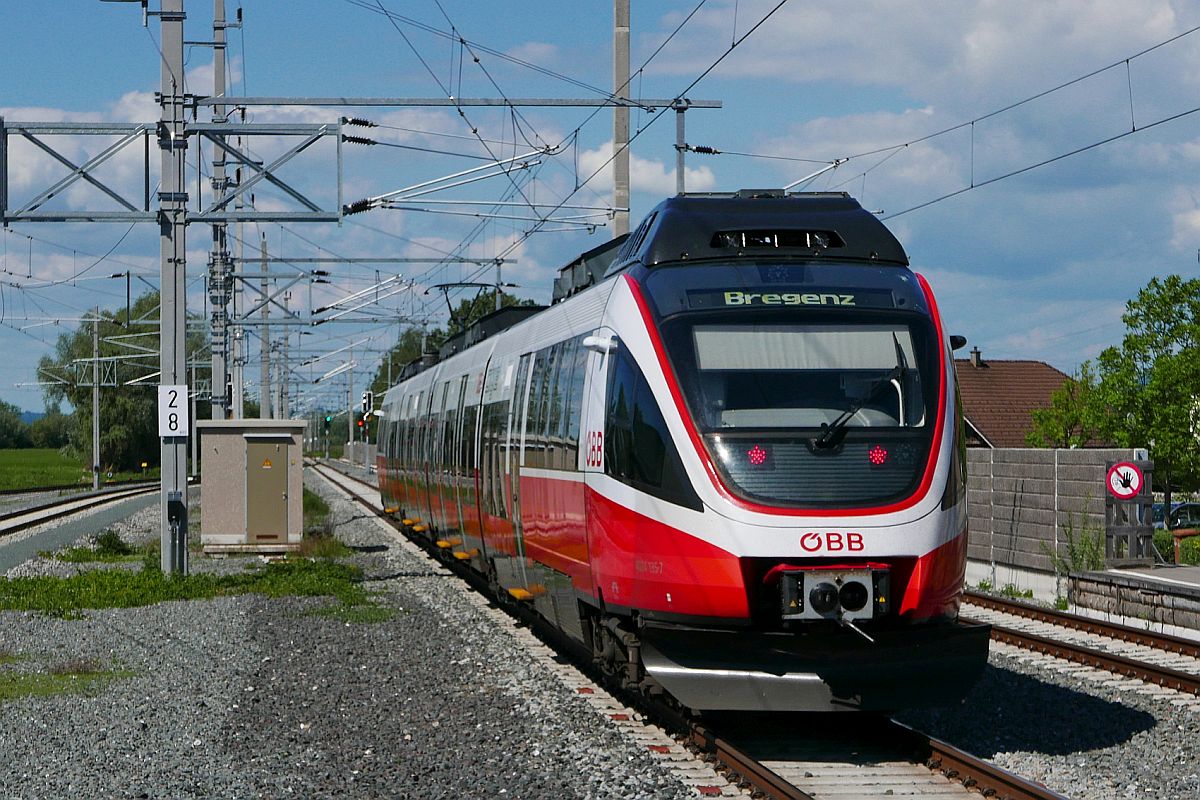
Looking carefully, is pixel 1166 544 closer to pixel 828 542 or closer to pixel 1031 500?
pixel 1031 500

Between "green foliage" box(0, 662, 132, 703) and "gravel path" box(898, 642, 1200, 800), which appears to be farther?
"green foliage" box(0, 662, 132, 703)

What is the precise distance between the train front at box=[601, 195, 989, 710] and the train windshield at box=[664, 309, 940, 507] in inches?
0.4

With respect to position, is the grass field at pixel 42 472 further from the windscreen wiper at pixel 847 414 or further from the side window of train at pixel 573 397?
the windscreen wiper at pixel 847 414

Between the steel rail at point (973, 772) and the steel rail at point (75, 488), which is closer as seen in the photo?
the steel rail at point (973, 772)

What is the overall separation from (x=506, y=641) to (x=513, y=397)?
2.42 m

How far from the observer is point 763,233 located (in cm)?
1085

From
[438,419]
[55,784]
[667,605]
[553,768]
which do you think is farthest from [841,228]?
[438,419]

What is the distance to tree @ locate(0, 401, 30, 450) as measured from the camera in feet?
477

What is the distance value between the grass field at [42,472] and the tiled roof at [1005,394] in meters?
39.1

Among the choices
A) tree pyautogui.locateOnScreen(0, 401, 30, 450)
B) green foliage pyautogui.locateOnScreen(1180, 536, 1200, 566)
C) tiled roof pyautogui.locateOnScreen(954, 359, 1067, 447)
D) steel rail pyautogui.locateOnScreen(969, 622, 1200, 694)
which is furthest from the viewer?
tree pyautogui.locateOnScreen(0, 401, 30, 450)

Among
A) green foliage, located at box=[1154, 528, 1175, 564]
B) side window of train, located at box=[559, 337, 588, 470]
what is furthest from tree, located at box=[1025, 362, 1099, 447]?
side window of train, located at box=[559, 337, 588, 470]

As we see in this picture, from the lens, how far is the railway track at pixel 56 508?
130 feet

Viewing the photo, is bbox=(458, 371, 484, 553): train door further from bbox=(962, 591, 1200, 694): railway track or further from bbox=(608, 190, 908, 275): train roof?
bbox=(608, 190, 908, 275): train roof

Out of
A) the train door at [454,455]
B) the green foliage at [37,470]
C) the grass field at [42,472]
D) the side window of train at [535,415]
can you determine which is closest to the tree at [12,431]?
the green foliage at [37,470]
